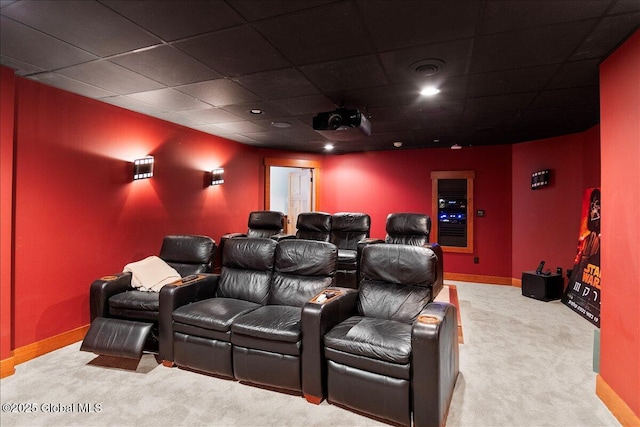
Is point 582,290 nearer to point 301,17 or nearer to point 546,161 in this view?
point 546,161

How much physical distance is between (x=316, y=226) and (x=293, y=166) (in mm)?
1983

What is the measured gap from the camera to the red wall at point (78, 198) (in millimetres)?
2986

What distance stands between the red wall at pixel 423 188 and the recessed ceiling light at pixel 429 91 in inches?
127

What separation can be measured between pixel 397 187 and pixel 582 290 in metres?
3.37

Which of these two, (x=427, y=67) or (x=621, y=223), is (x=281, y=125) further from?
(x=621, y=223)

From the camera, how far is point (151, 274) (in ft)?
11.1

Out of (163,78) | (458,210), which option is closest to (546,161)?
(458,210)

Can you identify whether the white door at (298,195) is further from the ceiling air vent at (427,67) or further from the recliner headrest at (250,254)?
the ceiling air vent at (427,67)

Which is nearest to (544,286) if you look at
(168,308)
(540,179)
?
(540,179)

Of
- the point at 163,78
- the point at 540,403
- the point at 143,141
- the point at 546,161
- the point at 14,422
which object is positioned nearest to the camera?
the point at 14,422

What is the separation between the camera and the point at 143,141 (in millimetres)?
4176

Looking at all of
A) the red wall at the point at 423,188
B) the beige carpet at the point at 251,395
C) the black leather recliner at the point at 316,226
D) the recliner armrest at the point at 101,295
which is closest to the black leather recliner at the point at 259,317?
the beige carpet at the point at 251,395

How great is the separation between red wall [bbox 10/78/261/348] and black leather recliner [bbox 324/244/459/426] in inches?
110

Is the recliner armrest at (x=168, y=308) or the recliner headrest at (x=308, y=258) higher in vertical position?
the recliner headrest at (x=308, y=258)
